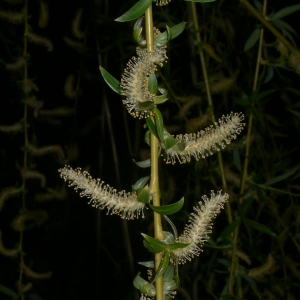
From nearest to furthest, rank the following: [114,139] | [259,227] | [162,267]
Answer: [162,267], [259,227], [114,139]

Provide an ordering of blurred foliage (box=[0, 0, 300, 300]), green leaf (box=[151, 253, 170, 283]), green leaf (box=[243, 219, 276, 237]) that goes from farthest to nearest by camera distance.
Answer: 1. blurred foliage (box=[0, 0, 300, 300])
2. green leaf (box=[243, 219, 276, 237])
3. green leaf (box=[151, 253, 170, 283])

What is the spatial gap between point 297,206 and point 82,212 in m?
0.68

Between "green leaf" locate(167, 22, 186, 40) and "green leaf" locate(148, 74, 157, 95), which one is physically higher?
"green leaf" locate(167, 22, 186, 40)

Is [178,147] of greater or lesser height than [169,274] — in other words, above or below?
above

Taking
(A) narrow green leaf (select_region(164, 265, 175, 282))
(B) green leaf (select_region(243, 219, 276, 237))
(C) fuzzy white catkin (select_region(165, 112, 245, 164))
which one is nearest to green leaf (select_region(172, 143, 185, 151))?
(C) fuzzy white catkin (select_region(165, 112, 245, 164))

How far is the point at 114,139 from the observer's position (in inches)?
57.0

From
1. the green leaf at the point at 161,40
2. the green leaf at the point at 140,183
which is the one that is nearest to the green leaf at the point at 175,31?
the green leaf at the point at 161,40

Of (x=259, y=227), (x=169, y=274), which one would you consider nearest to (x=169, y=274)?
(x=169, y=274)

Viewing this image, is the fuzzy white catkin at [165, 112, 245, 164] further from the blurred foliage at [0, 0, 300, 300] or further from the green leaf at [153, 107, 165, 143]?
the blurred foliage at [0, 0, 300, 300]

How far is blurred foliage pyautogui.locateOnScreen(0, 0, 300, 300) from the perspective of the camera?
123 centimetres

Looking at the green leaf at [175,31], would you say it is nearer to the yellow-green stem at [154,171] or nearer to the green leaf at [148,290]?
the yellow-green stem at [154,171]

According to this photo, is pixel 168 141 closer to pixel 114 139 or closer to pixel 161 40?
pixel 161 40

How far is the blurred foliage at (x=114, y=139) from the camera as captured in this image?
1.23 meters

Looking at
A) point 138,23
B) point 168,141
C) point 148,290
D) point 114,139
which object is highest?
point 114,139
